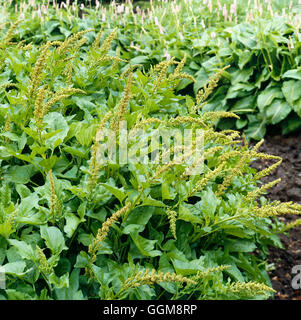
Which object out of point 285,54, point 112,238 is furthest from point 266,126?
point 112,238

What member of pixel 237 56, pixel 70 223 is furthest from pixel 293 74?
pixel 70 223

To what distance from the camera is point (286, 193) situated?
162 inches

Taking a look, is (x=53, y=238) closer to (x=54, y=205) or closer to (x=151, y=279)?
(x=54, y=205)

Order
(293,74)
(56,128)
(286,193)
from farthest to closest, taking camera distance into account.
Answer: (293,74)
(286,193)
(56,128)

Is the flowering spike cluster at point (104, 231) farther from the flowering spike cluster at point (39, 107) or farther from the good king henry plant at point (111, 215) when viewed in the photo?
the flowering spike cluster at point (39, 107)

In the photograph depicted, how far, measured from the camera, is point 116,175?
1.80 m

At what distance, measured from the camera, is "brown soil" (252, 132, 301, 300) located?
306 centimetres

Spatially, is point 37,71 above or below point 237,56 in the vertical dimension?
above

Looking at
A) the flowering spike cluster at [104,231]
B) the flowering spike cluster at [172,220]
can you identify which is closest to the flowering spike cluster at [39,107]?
the flowering spike cluster at [104,231]

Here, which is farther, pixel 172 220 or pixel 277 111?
pixel 277 111

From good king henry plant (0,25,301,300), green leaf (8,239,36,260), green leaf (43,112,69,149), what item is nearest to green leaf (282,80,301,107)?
good king henry plant (0,25,301,300)

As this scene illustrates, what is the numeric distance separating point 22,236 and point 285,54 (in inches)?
175

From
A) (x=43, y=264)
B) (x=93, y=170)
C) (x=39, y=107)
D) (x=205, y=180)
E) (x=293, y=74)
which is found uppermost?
(x=39, y=107)

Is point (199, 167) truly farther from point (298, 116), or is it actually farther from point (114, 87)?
point (298, 116)
